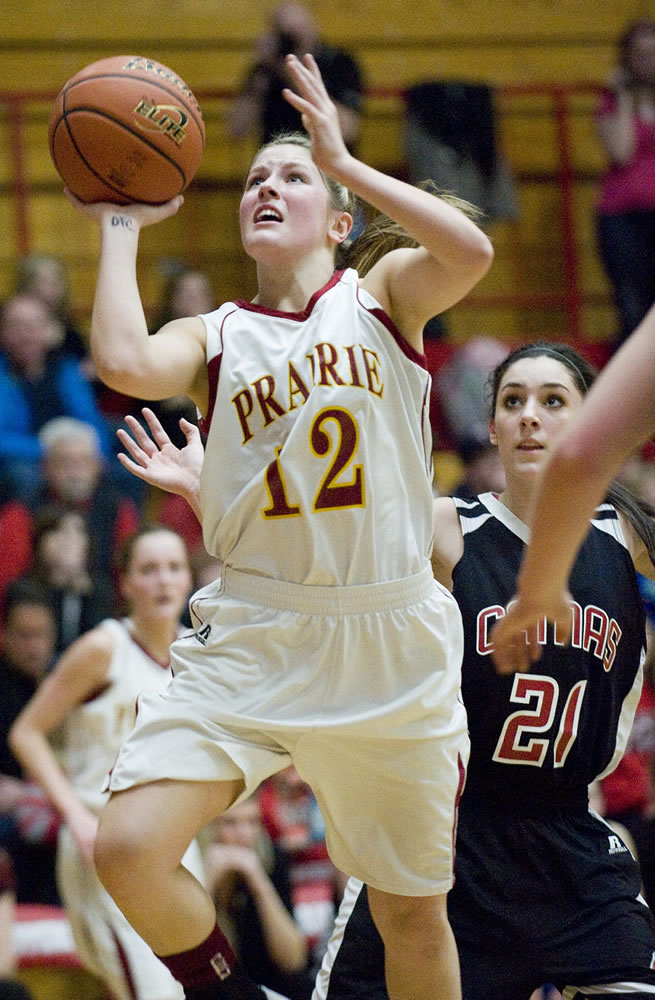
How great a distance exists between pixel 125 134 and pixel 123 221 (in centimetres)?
25

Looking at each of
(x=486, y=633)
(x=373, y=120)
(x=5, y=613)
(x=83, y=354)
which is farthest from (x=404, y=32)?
(x=486, y=633)

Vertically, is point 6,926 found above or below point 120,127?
below

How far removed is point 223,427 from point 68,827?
108 inches

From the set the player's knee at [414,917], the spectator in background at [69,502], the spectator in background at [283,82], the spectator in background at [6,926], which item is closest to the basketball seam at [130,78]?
the player's knee at [414,917]

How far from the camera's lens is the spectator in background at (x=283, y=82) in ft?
27.3

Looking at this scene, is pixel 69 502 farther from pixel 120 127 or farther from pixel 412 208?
pixel 412 208

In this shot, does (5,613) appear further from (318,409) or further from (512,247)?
(512,247)

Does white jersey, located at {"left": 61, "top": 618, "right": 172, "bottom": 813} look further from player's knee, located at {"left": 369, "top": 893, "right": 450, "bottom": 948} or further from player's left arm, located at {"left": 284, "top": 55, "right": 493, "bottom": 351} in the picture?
player's left arm, located at {"left": 284, "top": 55, "right": 493, "bottom": 351}

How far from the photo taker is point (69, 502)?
7102 millimetres

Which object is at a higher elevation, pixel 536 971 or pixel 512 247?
pixel 512 247

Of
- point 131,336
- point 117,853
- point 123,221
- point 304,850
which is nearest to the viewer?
point 117,853

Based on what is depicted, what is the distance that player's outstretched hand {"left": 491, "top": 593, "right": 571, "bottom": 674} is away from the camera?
246cm

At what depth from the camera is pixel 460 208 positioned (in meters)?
3.68

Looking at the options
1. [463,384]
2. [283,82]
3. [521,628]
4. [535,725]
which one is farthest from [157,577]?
[283,82]
